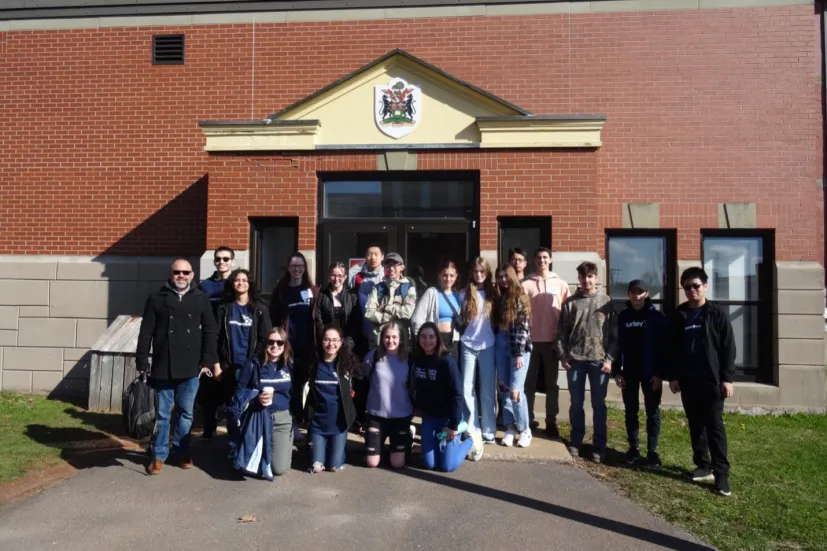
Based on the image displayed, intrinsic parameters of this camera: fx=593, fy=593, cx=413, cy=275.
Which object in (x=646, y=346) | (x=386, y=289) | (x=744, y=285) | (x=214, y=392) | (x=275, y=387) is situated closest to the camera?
(x=275, y=387)

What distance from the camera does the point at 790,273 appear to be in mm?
7746

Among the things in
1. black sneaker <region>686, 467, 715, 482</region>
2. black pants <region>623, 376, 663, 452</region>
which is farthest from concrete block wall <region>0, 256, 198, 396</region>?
black sneaker <region>686, 467, 715, 482</region>

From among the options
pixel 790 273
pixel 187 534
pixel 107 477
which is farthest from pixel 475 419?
pixel 790 273

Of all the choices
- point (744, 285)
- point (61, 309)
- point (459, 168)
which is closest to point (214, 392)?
point (459, 168)

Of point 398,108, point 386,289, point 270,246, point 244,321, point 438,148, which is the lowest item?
point 244,321

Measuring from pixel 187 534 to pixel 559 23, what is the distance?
25.6 feet

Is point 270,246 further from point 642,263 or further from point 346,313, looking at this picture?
point 642,263

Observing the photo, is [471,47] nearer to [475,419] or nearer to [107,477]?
[475,419]

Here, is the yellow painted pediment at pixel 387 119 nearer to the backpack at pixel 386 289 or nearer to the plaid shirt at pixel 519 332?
the backpack at pixel 386 289

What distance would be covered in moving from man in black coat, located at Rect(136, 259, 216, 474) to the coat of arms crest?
3319 millimetres

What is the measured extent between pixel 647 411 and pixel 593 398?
19.9 inches

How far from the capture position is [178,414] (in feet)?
17.2

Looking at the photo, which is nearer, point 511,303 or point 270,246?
point 511,303

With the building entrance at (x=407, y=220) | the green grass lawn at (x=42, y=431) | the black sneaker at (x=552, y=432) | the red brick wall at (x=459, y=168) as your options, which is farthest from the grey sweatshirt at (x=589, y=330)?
the green grass lawn at (x=42, y=431)
